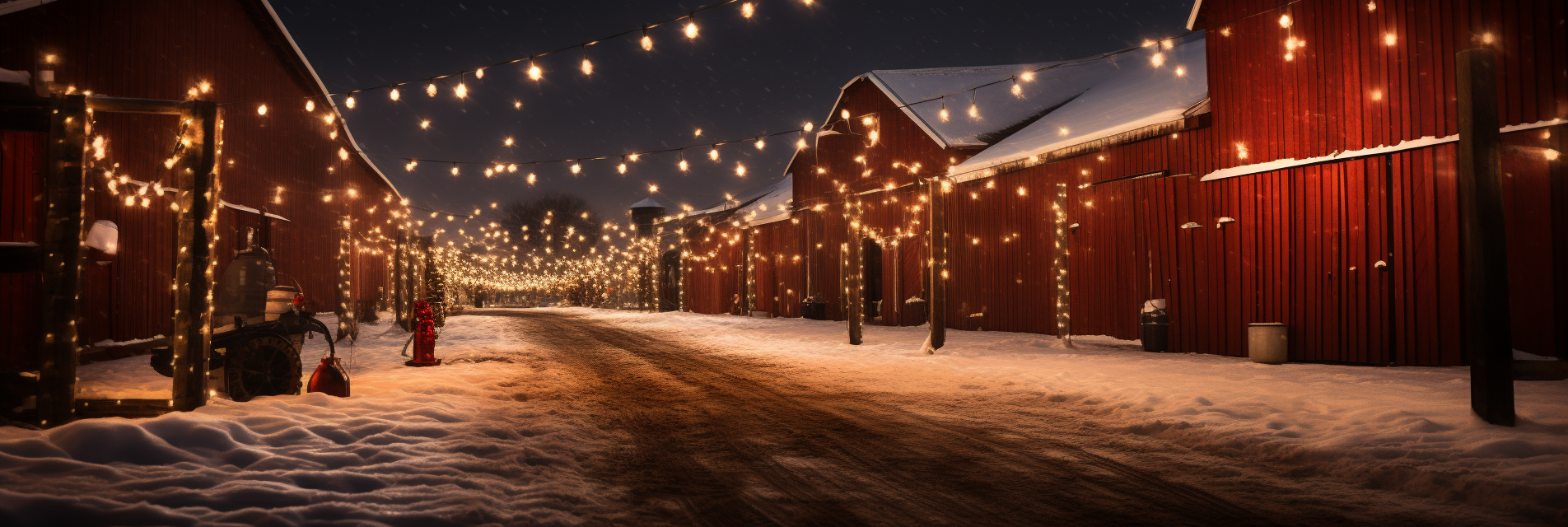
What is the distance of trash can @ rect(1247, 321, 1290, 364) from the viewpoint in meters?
11.0

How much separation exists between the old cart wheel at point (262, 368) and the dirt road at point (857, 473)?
2859 millimetres

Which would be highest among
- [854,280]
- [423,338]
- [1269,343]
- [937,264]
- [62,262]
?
[937,264]

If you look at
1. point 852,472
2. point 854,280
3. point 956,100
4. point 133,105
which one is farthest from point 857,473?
point 956,100

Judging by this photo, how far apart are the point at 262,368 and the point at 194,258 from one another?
1511 millimetres

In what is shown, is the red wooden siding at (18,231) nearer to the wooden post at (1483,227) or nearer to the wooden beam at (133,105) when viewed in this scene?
the wooden beam at (133,105)

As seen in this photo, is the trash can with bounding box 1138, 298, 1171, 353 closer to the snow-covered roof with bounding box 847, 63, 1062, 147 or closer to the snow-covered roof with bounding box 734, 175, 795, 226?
the snow-covered roof with bounding box 847, 63, 1062, 147

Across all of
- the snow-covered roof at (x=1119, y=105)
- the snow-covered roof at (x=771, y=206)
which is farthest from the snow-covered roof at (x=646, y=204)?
the snow-covered roof at (x=1119, y=105)

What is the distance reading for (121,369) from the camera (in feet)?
32.9

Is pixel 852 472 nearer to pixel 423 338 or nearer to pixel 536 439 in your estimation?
pixel 536 439

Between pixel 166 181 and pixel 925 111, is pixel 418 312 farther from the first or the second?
pixel 925 111

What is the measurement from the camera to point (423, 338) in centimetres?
1133

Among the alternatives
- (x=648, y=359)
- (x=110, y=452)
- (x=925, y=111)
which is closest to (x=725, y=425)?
(x=110, y=452)

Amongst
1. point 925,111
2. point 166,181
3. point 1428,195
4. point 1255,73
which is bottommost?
point 1428,195

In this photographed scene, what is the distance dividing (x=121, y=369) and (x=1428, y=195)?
17044 mm
